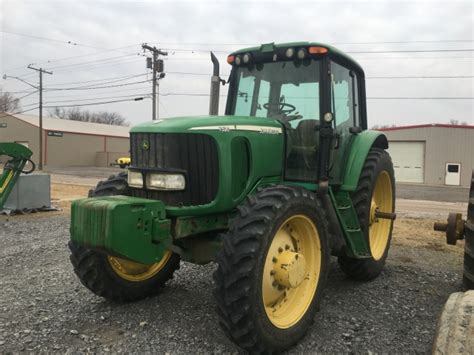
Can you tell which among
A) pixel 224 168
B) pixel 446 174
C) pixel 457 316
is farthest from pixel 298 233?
pixel 446 174

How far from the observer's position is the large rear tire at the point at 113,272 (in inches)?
156

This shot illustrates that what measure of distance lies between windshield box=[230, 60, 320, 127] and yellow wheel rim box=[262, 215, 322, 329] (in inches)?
46.0

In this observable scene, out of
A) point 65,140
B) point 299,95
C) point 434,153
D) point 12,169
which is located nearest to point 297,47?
point 299,95

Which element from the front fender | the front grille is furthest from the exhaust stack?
the front fender

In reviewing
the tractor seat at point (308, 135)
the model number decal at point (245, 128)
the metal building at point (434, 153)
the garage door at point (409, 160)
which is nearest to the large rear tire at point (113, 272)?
the model number decal at point (245, 128)

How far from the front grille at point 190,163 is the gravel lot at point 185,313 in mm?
1096

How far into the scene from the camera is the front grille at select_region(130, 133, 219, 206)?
3.63 metres

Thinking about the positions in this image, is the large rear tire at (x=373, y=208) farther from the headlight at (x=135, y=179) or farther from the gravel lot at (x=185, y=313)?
the headlight at (x=135, y=179)

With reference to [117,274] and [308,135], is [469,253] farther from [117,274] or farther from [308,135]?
[117,274]

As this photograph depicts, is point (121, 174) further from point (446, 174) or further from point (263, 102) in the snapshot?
point (446, 174)

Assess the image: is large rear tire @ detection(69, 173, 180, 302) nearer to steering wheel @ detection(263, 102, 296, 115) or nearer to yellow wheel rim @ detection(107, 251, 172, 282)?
yellow wheel rim @ detection(107, 251, 172, 282)

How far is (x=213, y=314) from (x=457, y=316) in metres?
2.05

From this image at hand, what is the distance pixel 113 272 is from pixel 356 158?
2.69 metres

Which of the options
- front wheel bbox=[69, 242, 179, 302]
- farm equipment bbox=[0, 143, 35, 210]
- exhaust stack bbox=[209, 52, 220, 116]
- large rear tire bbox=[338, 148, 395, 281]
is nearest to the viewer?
front wheel bbox=[69, 242, 179, 302]
